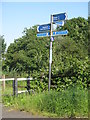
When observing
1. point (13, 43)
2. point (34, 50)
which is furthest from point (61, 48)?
point (13, 43)

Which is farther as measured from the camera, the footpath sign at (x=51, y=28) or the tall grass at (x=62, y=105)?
the footpath sign at (x=51, y=28)

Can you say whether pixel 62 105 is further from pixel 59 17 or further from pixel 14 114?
pixel 59 17

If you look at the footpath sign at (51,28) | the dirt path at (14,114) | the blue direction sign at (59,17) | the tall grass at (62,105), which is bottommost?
the dirt path at (14,114)

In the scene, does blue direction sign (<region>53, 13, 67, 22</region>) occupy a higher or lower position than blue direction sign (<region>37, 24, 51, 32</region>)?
higher

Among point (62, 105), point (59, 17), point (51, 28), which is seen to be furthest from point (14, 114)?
point (59, 17)

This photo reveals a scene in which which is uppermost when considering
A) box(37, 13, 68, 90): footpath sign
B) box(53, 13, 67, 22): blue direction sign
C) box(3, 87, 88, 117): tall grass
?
box(53, 13, 67, 22): blue direction sign

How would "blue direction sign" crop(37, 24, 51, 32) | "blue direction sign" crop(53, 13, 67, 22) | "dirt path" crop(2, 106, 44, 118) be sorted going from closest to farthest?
"dirt path" crop(2, 106, 44, 118) < "blue direction sign" crop(53, 13, 67, 22) < "blue direction sign" crop(37, 24, 51, 32)

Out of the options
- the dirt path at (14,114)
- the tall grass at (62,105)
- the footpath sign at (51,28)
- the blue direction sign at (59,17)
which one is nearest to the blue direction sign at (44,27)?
the footpath sign at (51,28)

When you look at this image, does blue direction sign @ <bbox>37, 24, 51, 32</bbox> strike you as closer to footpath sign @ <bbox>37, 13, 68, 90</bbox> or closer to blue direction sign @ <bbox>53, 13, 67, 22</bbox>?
footpath sign @ <bbox>37, 13, 68, 90</bbox>

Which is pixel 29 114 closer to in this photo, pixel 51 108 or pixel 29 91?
pixel 51 108

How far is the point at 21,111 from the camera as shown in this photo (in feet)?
23.7

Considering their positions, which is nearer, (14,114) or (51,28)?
(14,114)

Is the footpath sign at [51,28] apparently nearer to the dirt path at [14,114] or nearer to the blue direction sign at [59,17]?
the blue direction sign at [59,17]

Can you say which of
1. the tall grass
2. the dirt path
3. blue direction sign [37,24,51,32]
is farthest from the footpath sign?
the dirt path
